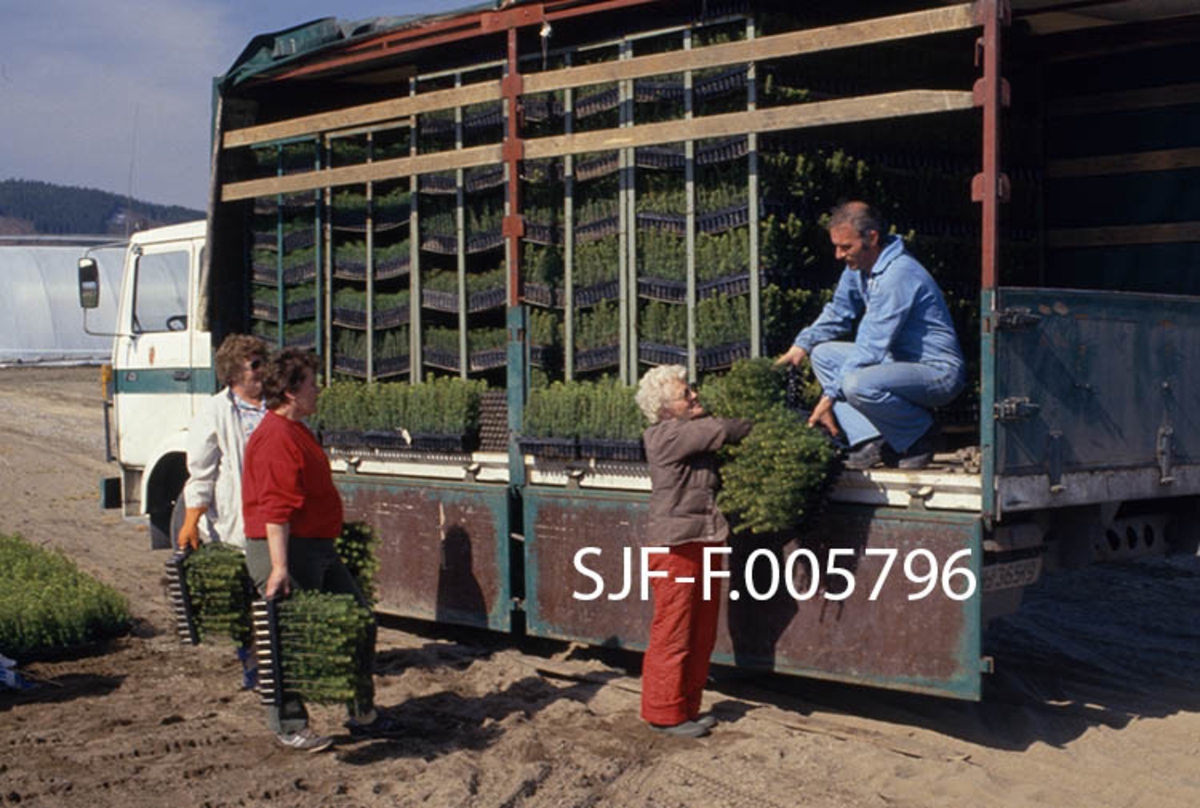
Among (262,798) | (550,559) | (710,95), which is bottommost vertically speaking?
(262,798)

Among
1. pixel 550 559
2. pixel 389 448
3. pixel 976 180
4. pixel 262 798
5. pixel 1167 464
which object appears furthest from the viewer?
pixel 389 448

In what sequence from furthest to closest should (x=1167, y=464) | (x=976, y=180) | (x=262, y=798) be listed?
(x=1167, y=464)
(x=976, y=180)
(x=262, y=798)

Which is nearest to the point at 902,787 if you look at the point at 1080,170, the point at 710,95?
the point at 710,95

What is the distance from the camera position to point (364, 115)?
8.27 meters

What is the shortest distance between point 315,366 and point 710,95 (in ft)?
7.75

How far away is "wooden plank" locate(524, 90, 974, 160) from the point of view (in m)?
6.07

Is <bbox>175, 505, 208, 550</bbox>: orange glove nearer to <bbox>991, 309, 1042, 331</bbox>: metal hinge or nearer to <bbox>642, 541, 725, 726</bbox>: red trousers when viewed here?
<bbox>642, 541, 725, 726</bbox>: red trousers

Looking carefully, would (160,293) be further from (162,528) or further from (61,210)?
(61,210)

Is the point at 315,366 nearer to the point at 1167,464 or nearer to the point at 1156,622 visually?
the point at 1167,464

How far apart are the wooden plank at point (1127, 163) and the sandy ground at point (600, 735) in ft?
8.85

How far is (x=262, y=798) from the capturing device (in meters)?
5.50

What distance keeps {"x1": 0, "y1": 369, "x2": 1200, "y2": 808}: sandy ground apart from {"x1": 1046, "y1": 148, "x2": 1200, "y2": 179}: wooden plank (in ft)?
8.85

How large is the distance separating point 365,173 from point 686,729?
393cm

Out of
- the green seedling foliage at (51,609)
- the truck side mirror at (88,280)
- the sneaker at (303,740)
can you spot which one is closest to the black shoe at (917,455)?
the sneaker at (303,740)
